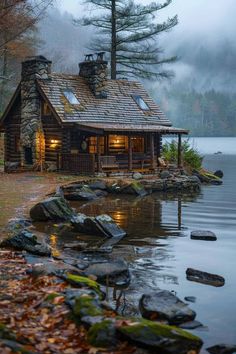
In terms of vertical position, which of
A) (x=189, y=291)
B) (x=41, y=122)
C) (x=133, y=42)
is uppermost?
(x=133, y=42)

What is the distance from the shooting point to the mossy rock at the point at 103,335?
20.7 feet

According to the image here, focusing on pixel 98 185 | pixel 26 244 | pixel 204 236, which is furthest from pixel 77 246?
pixel 98 185

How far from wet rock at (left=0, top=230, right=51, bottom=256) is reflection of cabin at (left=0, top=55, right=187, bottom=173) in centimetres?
1687

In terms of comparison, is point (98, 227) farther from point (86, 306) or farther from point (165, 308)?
point (86, 306)

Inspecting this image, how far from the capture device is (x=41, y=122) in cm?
3222

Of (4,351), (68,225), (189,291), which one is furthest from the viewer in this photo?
(68,225)

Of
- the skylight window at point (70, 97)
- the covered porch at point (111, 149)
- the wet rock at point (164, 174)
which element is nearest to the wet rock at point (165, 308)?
the covered porch at point (111, 149)

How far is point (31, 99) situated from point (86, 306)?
→ 1045 inches

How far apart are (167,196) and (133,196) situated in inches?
84.4

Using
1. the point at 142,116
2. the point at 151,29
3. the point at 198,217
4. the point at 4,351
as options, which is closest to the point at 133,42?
the point at 151,29

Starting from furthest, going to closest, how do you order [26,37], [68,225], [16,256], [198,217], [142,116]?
[26,37] → [142,116] → [198,217] → [68,225] → [16,256]

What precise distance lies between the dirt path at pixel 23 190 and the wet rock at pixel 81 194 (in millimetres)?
906

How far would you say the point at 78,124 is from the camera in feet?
97.2

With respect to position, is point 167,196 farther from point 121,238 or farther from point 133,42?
point 133,42
